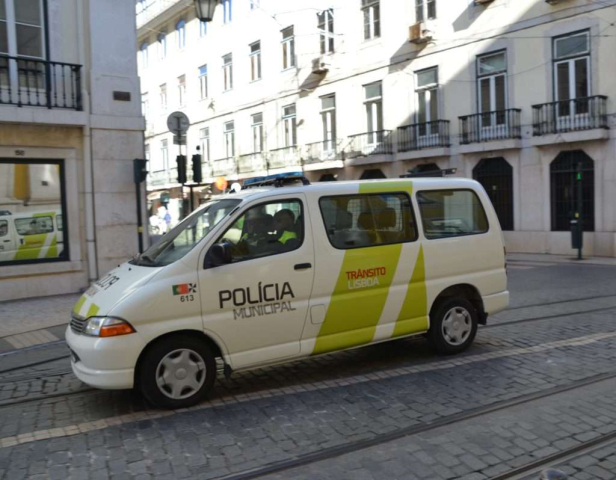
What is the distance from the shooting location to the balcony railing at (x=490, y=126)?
21547 millimetres

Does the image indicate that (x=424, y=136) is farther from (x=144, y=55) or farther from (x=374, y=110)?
(x=144, y=55)

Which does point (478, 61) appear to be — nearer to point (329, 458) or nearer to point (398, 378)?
point (398, 378)

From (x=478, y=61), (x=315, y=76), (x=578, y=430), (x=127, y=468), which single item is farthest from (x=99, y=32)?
(x=315, y=76)

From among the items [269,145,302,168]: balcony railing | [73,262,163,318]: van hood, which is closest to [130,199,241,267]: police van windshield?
[73,262,163,318]: van hood

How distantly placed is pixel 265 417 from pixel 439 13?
2199 cm

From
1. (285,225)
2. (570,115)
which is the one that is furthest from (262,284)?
(570,115)

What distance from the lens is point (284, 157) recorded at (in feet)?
102

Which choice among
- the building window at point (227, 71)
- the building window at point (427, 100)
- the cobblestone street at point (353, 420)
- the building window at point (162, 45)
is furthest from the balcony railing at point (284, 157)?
the cobblestone street at point (353, 420)

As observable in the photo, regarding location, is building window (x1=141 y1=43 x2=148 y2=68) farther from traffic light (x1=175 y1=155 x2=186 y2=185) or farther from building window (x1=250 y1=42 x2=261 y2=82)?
traffic light (x1=175 y1=155 x2=186 y2=185)

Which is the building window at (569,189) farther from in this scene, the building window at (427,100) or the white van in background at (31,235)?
the white van in background at (31,235)

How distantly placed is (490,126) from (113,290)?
19564mm

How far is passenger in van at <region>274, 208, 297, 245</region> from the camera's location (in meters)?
5.64

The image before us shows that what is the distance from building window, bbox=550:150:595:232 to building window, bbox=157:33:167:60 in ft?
91.7

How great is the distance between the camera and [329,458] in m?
4.15
